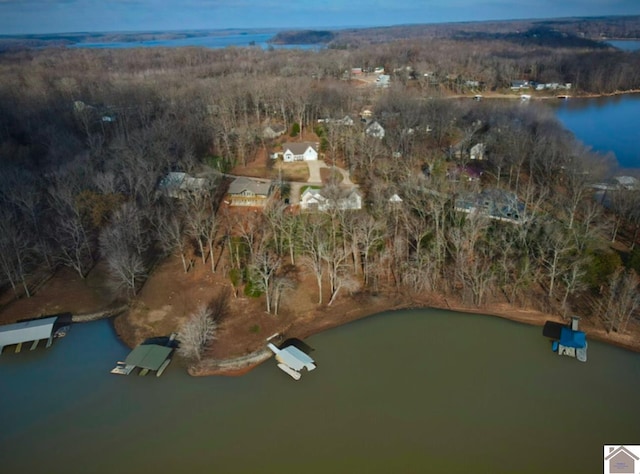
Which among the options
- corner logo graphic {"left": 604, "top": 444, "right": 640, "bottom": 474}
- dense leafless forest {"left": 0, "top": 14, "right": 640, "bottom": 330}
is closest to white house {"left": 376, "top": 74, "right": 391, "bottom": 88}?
dense leafless forest {"left": 0, "top": 14, "right": 640, "bottom": 330}

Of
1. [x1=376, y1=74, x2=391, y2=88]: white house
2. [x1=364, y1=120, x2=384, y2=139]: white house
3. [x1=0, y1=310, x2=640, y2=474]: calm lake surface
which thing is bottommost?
[x1=0, y1=310, x2=640, y2=474]: calm lake surface

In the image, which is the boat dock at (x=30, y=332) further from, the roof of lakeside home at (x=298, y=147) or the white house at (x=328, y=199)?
the roof of lakeside home at (x=298, y=147)

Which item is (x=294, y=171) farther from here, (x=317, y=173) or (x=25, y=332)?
(x=25, y=332)

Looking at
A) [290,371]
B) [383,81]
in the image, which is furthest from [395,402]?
[383,81]

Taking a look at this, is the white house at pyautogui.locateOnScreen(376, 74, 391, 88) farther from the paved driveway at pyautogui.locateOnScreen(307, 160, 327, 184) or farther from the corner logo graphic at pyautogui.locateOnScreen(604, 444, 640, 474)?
the corner logo graphic at pyautogui.locateOnScreen(604, 444, 640, 474)

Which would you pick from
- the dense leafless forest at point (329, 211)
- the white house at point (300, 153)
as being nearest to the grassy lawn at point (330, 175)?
the dense leafless forest at point (329, 211)
